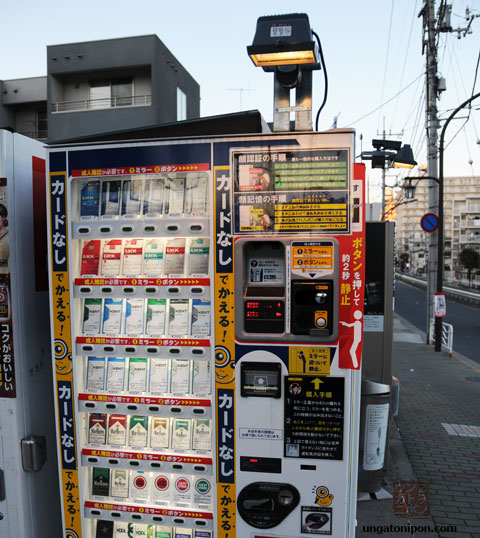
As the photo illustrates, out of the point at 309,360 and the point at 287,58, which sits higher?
the point at 287,58

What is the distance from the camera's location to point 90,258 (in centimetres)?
280

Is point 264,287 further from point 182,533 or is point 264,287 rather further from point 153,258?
point 182,533

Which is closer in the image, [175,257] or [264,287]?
[264,287]

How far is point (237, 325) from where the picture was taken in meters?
2.53

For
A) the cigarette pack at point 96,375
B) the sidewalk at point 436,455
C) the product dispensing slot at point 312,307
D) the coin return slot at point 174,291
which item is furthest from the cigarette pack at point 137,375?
the sidewalk at point 436,455

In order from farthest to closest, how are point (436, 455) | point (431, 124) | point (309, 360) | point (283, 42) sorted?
1. point (431, 124)
2. point (436, 455)
3. point (309, 360)
4. point (283, 42)

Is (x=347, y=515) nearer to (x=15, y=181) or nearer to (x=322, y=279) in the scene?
(x=322, y=279)

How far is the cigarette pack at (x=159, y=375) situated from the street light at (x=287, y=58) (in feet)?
5.80

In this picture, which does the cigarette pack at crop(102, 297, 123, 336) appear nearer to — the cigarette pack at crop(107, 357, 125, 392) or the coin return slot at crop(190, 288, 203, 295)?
the cigarette pack at crop(107, 357, 125, 392)

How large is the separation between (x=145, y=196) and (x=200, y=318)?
36.7 inches

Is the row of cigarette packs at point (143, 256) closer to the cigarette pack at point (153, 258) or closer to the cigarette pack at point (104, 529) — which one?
the cigarette pack at point (153, 258)

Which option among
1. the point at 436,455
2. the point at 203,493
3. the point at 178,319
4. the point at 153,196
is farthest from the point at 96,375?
the point at 436,455

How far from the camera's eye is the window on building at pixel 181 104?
18156 mm

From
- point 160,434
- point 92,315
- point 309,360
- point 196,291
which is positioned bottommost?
point 160,434
